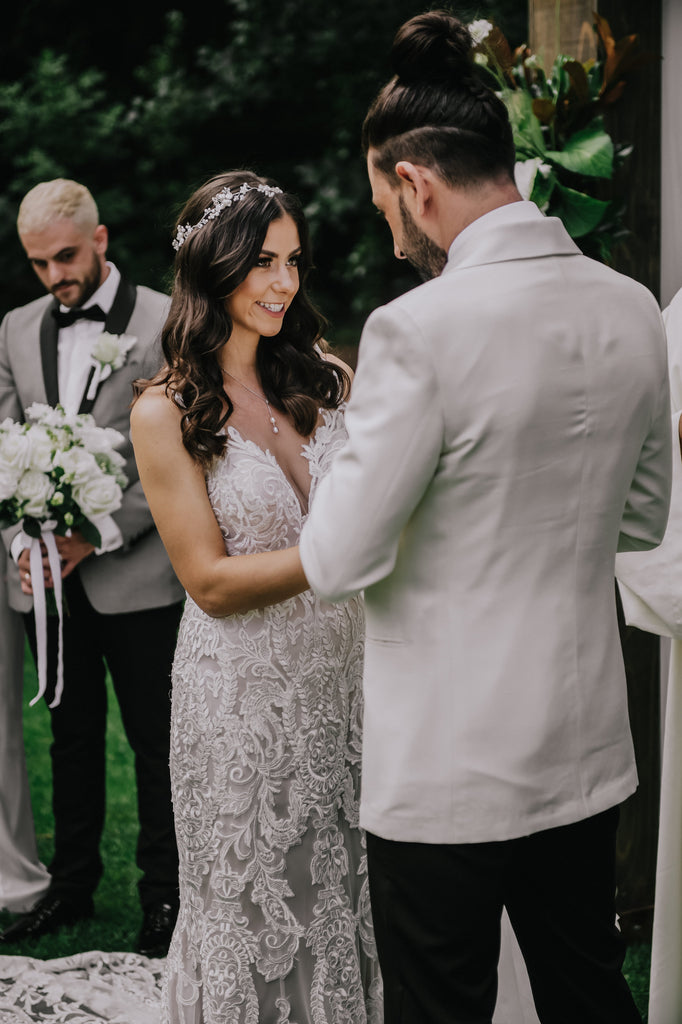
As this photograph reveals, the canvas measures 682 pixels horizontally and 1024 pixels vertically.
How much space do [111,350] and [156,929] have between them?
76.6 inches

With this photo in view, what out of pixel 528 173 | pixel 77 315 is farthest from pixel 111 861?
pixel 528 173

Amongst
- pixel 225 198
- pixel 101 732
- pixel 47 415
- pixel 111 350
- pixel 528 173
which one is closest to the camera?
pixel 225 198

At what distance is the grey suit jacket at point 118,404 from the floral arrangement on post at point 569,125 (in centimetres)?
143

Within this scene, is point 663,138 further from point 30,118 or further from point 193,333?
point 30,118

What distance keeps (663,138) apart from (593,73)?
14.1 inches

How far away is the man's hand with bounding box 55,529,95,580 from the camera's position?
3.92 meters

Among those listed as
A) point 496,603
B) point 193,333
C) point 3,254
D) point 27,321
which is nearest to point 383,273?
point 3,254

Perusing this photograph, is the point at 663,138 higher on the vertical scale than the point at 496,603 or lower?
higher

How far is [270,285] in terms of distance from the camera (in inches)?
107

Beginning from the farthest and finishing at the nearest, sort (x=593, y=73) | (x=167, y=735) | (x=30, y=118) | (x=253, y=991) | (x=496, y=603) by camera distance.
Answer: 1. (x=30, y=118)
2. (x=167, y=735)
3. (x=593, y=73)
4. (x=253, y=991)
5. (x=496, y=603)

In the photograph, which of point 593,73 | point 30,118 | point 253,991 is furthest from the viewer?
point 30,118

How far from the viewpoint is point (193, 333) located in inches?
108

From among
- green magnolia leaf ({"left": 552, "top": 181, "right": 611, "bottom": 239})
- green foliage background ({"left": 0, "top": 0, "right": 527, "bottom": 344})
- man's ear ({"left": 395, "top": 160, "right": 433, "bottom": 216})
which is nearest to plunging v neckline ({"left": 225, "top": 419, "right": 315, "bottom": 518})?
man's ear ({"left": 395, "top": 160, "right": 433, "bottom": 216})

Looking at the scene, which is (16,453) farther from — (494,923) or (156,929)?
(494,923)
